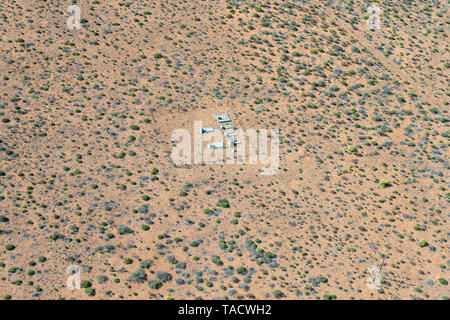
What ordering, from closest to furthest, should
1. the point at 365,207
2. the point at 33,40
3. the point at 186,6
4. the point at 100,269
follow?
the point at 100,269 → the point at 365,207 → the point at 33,40 → the point at 186,6

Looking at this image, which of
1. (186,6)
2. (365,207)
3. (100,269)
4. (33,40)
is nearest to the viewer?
(100,269)

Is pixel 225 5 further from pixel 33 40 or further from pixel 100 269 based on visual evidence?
pixel 100 269

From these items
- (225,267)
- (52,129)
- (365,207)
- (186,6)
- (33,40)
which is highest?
(186,6)

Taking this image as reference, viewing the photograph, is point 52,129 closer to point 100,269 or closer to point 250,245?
point 100,269

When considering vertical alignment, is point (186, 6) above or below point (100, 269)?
above

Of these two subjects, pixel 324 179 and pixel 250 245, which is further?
pixel 324 179

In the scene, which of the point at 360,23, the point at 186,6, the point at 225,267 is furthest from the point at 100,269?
the point at 360,23
